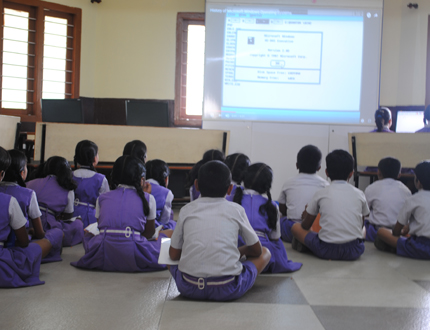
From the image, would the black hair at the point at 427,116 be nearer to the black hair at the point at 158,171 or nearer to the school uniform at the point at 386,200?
the school uniform at the point at 386,200

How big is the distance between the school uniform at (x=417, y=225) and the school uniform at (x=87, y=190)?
6.44 feet

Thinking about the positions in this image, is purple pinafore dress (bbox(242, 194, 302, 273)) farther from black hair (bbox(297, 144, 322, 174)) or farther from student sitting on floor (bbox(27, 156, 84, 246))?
student sitting on floor (bbox(27, 156, 84, 246))

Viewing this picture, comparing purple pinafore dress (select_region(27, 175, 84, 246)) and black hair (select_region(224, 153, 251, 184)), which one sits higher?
black hair (select_region(224, 153, 251, 184))

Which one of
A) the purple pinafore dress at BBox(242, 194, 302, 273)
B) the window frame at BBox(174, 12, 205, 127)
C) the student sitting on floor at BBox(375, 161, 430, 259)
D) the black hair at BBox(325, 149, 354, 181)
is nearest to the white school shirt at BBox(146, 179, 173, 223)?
the purple pinafore dress at BBox(242, 194, 302, 273)

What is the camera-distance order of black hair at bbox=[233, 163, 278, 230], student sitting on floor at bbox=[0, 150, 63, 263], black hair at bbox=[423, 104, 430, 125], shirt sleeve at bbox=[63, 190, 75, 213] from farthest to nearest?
black hair at bbox=[423, 104, 430, 125], shirt sleeve at bbox=[63, 190, 75, 213], black hair at bbox=[233, 163, 278, 230], student sitting on floor at bbox=[0, 150, 63, 263]

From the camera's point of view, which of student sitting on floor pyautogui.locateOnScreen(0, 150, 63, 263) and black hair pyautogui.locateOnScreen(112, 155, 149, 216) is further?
black hair pyautogui.locateOnScreen(112, 155, 149, 216)

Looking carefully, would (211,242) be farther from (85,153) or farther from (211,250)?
(85,153)

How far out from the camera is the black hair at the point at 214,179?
5.70 ft

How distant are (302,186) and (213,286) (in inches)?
56.8

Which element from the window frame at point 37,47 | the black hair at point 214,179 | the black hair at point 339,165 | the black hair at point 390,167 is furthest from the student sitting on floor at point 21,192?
the window frame at point 37,47

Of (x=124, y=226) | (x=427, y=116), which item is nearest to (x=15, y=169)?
(x=124, y=226)

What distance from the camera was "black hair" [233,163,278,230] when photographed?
2.15 meters

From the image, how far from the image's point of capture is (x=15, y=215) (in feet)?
6.13

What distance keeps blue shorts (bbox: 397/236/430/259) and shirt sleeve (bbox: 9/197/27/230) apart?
2.21m
